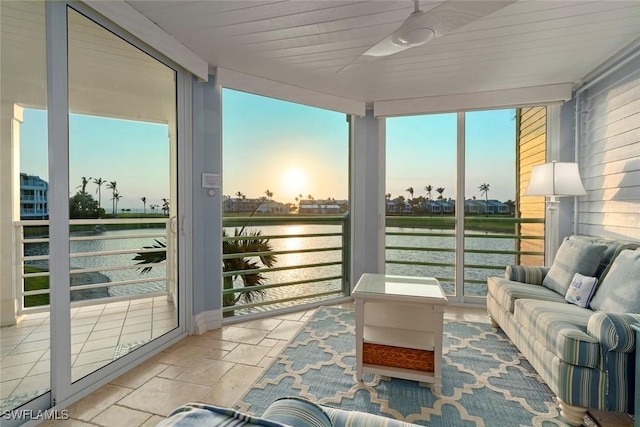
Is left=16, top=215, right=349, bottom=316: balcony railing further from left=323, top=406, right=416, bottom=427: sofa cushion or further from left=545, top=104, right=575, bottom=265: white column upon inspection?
left=545, top=104, right=575, bottom=265: white column

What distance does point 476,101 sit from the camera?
11.0ft

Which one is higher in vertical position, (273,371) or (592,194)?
(592,194)

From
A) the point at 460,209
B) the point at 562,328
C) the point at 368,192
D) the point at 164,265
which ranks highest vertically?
the point at 368,192

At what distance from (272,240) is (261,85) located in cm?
161

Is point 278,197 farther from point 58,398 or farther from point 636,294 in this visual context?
point 636,294

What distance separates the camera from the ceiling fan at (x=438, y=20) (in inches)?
52.4

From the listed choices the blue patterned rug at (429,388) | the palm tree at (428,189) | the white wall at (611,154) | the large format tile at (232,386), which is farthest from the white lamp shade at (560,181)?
the large format tile at (232,386)

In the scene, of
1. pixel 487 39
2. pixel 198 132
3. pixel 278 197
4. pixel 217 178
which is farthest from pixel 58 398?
pixel 487 39

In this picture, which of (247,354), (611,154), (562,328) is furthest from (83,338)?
(611,154)

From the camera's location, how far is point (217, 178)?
2908 mm

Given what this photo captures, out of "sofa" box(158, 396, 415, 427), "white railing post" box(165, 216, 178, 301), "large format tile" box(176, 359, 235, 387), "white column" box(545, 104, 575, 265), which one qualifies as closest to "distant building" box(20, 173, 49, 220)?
"white railing post" box(165, 216, 178, 301)

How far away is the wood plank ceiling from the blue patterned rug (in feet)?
6.81

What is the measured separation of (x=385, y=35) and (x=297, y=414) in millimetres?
2379

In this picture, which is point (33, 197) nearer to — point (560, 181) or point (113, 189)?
point (113, 189)
